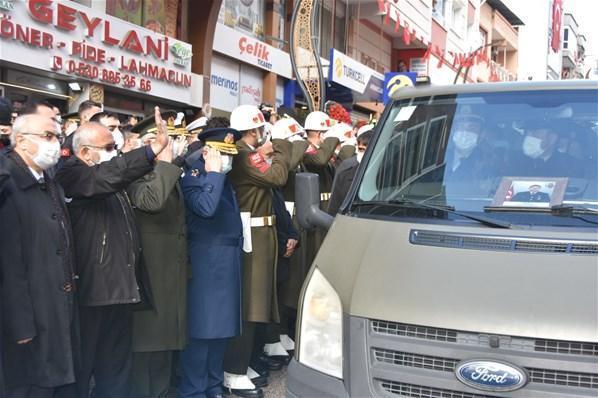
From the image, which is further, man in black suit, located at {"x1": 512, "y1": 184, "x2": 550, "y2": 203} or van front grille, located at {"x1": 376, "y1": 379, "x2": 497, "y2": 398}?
man in black suit, located at {"x1": 512, "y1": 184, "x2": 550, "y2": 203}

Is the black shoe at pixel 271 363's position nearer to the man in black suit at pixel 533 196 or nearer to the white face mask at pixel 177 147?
the white face mask at pixel 177 147

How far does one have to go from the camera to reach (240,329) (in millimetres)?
4758

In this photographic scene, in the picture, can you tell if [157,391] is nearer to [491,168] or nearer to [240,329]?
[240,329]

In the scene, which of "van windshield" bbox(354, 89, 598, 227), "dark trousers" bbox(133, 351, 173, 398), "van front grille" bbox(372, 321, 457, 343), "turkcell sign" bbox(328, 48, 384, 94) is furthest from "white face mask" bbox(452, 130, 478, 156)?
"turkcell sign" bbox(328, 48, 384, 94)

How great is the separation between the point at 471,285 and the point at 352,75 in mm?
19440

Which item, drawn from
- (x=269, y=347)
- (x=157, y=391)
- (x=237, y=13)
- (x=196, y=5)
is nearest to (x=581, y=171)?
(x=157, y=391)

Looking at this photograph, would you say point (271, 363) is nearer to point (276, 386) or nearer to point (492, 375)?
point (276, 386)

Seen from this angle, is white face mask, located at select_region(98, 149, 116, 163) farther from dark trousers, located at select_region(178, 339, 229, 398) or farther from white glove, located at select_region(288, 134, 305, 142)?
white glove, located at select_region(288, 134, 305, 142)

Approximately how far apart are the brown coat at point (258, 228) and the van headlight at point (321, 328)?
2081mm

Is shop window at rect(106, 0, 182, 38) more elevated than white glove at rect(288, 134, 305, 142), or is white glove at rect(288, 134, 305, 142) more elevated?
shop window at rect(106, 0, 182, 38)

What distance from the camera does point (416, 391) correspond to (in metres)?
2.59

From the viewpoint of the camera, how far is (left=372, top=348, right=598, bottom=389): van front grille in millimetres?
2375

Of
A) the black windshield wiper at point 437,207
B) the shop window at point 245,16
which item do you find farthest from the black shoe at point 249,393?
the shop window at point 245,16

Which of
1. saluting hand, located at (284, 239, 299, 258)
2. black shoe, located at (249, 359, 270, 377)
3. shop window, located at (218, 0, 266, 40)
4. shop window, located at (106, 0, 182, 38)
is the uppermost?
shop window, located at (218, 0, 266, 40)
